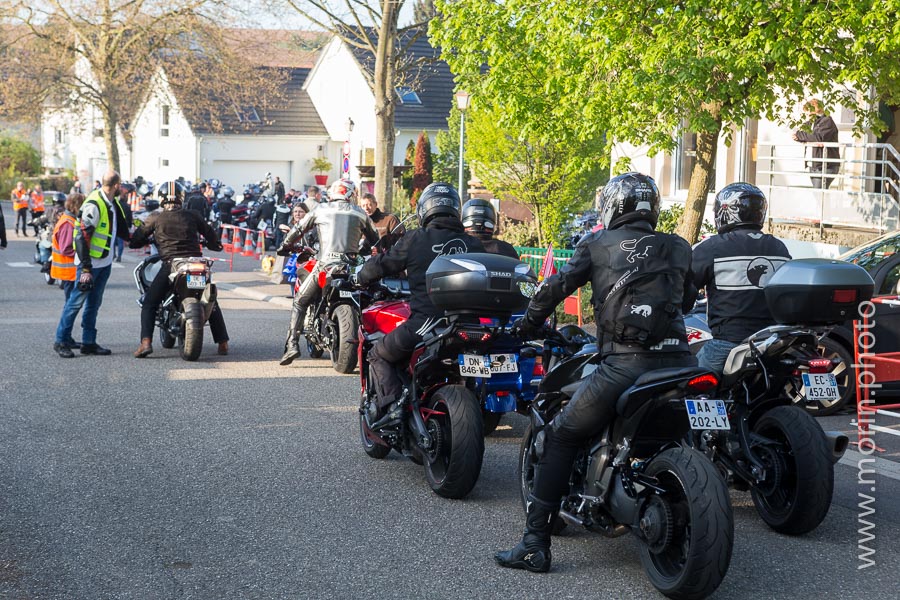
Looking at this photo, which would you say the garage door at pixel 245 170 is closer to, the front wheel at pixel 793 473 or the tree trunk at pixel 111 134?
the tree trunk at pixel 111 134

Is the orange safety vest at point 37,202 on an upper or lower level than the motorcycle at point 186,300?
upper

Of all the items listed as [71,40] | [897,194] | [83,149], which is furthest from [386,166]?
[83,149]

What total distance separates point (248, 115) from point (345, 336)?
45880 mm

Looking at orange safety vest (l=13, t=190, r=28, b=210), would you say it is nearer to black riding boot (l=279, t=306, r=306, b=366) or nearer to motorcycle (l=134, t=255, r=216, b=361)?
motorcycle (l=134, t=255, r=216, b=361)

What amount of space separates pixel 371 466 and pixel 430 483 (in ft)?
2.76

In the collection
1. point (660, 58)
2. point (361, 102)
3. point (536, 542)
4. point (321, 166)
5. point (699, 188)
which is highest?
point (361, 102)

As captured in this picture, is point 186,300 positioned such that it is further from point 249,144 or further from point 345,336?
point 249,144

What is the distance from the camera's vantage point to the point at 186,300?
11.8 meters

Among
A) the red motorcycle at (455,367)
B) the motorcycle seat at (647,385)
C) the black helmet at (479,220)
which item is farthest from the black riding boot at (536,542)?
the black helmet at (479,220)

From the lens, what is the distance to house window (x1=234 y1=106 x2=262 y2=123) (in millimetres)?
53984

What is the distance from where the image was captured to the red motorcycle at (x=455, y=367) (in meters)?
6.41

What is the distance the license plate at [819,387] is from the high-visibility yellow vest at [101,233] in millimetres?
8056

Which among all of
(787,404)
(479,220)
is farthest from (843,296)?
(479,220)

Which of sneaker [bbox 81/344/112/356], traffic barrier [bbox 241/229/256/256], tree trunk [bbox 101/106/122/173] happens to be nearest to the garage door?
tree trunk [bbox 101/106/122/173]
